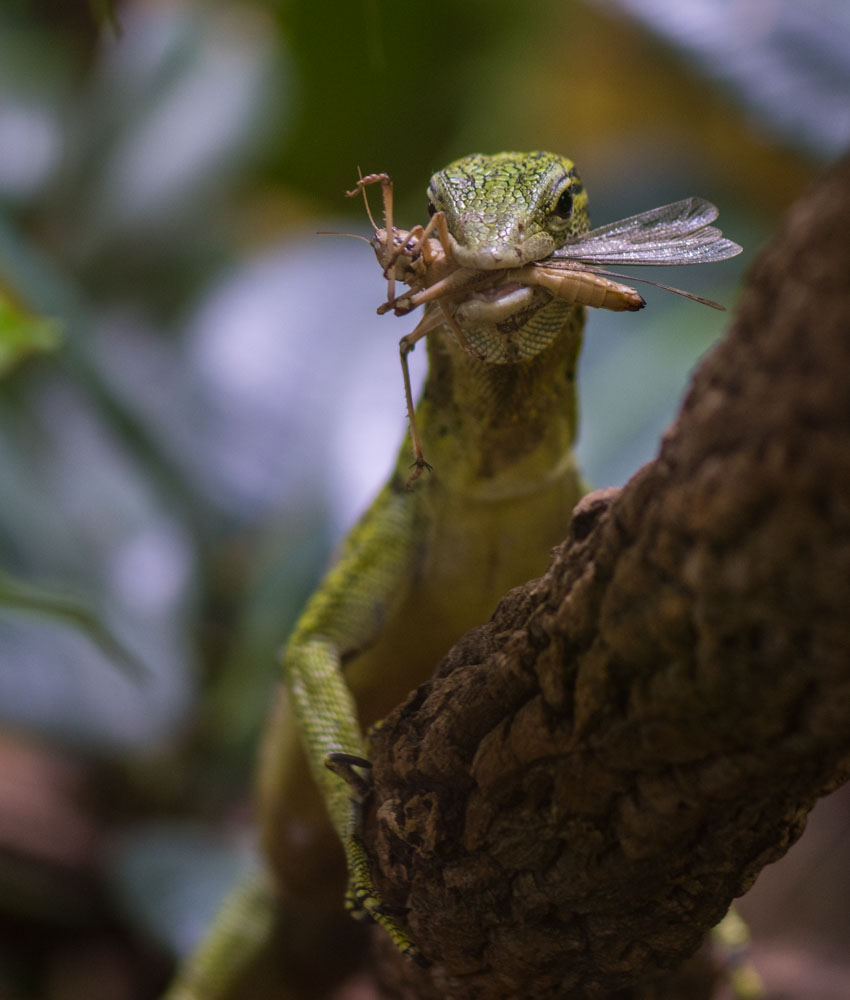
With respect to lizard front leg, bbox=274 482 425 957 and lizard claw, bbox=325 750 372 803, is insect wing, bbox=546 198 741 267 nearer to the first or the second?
lizard front leg, bbox=274 482 425 957

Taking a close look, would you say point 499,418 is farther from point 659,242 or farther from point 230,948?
point 230,948

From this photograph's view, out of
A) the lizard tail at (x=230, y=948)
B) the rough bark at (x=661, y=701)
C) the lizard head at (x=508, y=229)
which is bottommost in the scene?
the rough bark at (x=661, y=701)

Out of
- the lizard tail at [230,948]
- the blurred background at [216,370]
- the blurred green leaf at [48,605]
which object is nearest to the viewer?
the blurred green leaf at [48,605]

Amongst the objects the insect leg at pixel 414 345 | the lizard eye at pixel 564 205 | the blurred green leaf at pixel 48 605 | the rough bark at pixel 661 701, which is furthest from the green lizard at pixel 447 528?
the blurred green leaf at pixel 48 605

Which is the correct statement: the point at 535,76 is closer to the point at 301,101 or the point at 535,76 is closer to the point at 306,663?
the point at 301,101

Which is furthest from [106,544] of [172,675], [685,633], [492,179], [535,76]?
[535,76]

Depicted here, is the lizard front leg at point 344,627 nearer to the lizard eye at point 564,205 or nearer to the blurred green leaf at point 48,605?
the blurred green leaf at point 48,605
